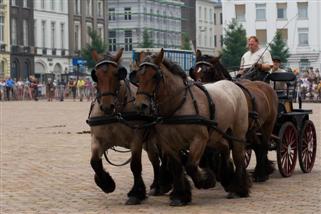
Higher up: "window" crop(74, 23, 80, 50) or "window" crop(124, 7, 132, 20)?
"window" crop(124, 7, 132, 20)

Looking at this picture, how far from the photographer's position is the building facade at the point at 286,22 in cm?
9412

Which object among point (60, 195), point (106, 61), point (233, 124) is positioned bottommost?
point (60, 195)

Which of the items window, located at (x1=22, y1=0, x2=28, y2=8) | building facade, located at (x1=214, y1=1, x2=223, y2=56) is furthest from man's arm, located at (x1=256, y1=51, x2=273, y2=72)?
building facade, located at (x1=214, y1=1, x2=223, y2=56)

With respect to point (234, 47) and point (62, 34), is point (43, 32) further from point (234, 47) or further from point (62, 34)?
point (234, 47)

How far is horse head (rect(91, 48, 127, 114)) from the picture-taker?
10367 mm

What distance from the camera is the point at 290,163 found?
44.8ft

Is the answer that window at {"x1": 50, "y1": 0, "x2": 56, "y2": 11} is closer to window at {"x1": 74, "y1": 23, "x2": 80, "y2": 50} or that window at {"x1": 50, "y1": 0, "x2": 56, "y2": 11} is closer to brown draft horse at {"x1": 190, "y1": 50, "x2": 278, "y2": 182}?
window at {"x1": 74, "y1": 23, "x2": 80, "y2": 50}

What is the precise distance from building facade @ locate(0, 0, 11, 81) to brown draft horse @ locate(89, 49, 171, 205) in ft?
231

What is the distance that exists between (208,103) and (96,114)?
132cm

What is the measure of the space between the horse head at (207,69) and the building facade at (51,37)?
2900 inches

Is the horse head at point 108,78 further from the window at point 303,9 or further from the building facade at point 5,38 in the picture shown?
the window at point 303,9

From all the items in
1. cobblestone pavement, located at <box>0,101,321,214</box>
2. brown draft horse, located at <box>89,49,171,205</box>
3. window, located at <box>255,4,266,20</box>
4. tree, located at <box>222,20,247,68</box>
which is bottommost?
cobblestone pavement, located at <box>0,101,321,214</box>

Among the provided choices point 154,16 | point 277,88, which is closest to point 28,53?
point 154,16

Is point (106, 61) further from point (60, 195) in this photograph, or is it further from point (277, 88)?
point (277, 88)
